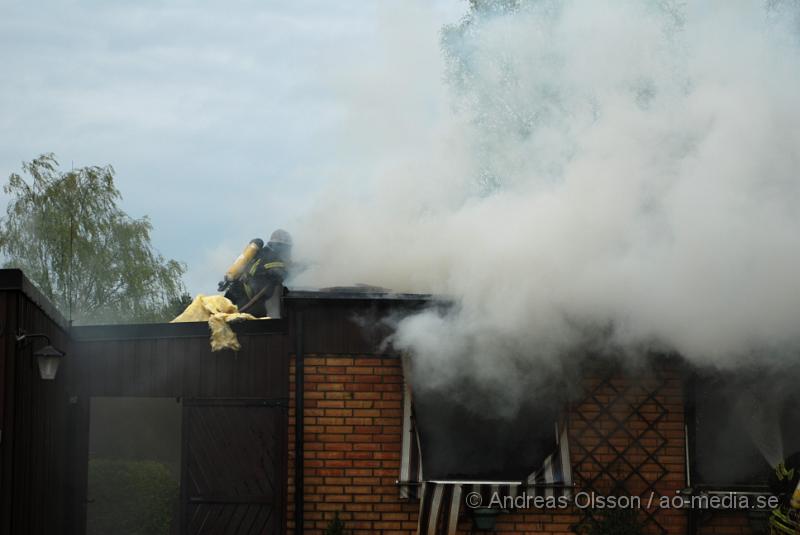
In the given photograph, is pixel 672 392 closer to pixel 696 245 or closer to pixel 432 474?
pixel 696 245

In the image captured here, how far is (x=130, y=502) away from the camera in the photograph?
1434 cm

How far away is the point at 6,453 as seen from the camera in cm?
737

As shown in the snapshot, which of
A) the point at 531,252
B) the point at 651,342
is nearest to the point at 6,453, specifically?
the point at 531,252

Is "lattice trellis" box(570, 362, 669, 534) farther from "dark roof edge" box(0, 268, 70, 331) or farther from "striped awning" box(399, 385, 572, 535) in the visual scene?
"dark roof edge" box(0, 268, 70, 331)

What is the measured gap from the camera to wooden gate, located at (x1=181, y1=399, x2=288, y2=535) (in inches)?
420

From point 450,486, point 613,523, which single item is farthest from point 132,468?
point 613,523

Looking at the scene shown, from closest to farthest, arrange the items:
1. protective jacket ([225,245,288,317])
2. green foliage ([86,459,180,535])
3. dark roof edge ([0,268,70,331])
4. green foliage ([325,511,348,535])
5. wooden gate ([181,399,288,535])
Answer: dark roof edge ([0,268,70,331])
green foliage ([325,511,348,535])
wooden gate ([181,399,288,535])
protective jacket ([225,245,288,317])
green foliage ([86,459,180,535])

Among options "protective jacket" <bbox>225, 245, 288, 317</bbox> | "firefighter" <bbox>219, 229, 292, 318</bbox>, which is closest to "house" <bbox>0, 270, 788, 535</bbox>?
"firefighter" <bbox>219, 229, 292, 318</bbox>

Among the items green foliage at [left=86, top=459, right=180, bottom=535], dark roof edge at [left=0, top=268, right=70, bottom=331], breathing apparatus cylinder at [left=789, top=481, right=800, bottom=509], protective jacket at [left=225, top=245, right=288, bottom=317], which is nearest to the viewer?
dark roof edge at [left=0, top=268, right=70, bottom=331]

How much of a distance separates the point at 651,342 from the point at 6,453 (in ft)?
19.8

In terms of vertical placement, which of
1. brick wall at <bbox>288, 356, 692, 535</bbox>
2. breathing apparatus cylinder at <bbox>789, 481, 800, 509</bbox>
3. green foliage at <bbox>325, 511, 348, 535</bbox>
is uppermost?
brick wall at <bbox>288, 356, 692, 535</bbox>

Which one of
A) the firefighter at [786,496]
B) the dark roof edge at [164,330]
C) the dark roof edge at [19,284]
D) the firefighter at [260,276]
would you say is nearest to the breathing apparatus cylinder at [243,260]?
the firefighter at [260,276]

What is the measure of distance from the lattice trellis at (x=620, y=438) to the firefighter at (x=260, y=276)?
431cm

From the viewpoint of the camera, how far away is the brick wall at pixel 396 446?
10484 millimetres
